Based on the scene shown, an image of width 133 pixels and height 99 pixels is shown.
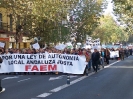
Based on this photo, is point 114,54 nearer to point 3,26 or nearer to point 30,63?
point 3,26

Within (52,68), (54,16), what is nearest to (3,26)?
(54,16)

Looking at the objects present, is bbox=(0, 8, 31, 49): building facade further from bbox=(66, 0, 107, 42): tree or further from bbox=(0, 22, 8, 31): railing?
bbox=(66, 0, 107, 42): tree

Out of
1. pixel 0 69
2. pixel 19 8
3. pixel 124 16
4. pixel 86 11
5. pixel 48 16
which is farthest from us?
pixel 86 11

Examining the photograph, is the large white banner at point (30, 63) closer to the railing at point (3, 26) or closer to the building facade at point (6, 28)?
the building facade at point (6, 28)

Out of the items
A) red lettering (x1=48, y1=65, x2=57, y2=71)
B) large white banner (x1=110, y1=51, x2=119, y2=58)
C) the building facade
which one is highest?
the building facade

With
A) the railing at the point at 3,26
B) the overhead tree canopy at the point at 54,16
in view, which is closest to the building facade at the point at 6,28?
the railing at the point at 3,26

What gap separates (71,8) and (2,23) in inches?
366

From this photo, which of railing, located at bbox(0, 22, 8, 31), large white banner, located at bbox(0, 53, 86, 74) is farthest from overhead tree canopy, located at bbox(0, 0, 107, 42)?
large white banner, located at bbox(0, 53, 86, 74)

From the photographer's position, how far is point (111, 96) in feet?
36.5

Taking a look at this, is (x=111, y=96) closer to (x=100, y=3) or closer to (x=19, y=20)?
(x=19, y=20)

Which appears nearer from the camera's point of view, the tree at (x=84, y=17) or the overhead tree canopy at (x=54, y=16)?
the overhead tree canopy at (x=54, y=16)

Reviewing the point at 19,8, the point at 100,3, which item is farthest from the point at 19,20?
the point at 100,3

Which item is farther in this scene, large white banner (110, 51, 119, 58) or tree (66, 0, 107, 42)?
tree (66, 0, 107, 42)

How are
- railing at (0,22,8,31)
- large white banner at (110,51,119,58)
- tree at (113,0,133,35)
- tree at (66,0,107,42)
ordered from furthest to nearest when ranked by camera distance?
tree at (66,0,107,42)
large white banner at (110,51,119,58)
railing at (0,22,8,31)
tree at (113,0,133,35)
